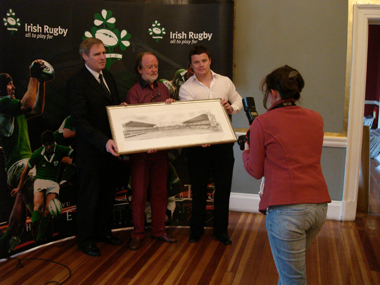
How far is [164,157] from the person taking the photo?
3061 mm

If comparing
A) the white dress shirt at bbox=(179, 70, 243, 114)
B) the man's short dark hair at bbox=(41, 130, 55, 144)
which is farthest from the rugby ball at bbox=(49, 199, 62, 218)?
the white dress shirt at bbox=(179, 70, 243, 114)

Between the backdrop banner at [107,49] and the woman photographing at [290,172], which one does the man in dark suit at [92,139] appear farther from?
the woman photographing at [290,172]

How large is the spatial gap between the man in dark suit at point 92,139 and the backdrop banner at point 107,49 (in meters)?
0.22

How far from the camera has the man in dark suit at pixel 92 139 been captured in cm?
270

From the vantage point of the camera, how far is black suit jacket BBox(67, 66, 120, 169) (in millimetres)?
2684

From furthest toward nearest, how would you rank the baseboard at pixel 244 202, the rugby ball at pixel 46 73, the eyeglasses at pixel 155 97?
the baseboard at pixel 244 202 < the eyeglasses at pixel 155 97 < the rugby ball at pixel 46 73

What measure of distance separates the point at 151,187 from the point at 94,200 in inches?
19.7

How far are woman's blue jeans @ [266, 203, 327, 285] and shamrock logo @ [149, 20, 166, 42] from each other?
2040mm

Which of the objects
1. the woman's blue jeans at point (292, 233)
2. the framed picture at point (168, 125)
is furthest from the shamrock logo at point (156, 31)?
the woman's blue jeans at point (292, 233)

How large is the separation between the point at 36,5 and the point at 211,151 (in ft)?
5.94

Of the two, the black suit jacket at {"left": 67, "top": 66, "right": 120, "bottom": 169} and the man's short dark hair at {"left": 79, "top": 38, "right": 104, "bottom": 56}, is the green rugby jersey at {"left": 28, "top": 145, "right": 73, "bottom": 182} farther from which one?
the man's short dark hair at {"left": 79, "top": 38, "right": 104, "bottom": 56}

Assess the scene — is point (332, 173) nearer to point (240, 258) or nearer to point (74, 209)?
point (240, 258)

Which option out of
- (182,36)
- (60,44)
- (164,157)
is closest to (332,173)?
(164,157)

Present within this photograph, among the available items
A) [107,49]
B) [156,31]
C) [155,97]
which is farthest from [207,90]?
[107,49]
